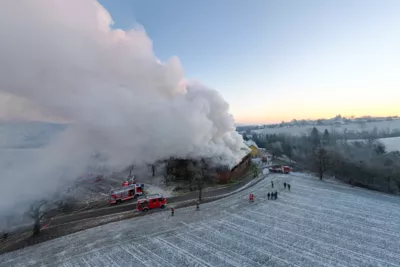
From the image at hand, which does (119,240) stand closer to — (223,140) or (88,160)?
(88,160)

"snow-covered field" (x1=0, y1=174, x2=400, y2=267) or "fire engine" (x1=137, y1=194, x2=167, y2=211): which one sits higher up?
"fire engine" (x1=137, y1=194, x2=167, y2=211)

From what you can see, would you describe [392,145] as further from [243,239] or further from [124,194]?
[124,194]

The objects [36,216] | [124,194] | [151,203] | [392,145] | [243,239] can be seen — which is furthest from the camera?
[392,145]

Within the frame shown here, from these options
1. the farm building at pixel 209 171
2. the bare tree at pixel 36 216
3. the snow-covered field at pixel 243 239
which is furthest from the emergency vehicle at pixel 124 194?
the farm building at pixel 209 171

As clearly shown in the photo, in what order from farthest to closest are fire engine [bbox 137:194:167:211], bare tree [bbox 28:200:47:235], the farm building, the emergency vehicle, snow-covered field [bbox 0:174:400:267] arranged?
the farm building
the emergency vehicle
fire engine [bbox 137:194:167:211]
bare tree [bbox 28:200:47:235]
snow-covered field [bbox 0:174:400:267]

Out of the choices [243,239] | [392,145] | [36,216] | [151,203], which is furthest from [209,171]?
[392,145]

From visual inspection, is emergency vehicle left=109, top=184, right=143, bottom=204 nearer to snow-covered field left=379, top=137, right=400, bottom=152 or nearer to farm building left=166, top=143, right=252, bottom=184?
farm building left=166, top=143, right=252, bottom=184

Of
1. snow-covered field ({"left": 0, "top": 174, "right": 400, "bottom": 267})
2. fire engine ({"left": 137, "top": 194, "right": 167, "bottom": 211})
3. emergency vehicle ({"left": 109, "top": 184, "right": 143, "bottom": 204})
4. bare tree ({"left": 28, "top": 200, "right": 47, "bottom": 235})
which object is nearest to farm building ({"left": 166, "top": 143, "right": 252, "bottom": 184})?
emergency vehicle ({"left": 109, "top": 184, "right": 143, "bottom": 204})

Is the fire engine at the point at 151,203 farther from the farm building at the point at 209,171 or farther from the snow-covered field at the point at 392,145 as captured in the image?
the snow-covered field at the point at 392,145

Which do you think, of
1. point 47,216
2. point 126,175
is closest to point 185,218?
point 47,216
